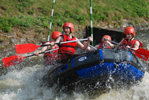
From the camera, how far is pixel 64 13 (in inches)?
438

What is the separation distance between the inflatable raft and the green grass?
540 centimetres

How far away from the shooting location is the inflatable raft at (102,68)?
3641 mm

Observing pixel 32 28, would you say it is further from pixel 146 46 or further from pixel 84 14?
pixel 146 46

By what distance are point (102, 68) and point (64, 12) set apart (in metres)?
8.19

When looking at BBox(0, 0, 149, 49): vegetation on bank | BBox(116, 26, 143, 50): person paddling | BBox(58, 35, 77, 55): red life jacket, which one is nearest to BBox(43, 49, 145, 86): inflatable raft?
BBox(58, 35, 77, 55): red life jacket

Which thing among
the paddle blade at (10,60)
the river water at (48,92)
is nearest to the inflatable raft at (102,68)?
the river water at (48,92)

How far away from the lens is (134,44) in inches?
198

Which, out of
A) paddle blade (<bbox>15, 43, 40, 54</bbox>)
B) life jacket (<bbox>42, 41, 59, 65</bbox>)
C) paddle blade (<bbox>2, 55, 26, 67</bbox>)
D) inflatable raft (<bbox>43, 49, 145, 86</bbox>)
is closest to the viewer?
inflatable raft (<bbox>43, 49, 145, 86</bbox>)

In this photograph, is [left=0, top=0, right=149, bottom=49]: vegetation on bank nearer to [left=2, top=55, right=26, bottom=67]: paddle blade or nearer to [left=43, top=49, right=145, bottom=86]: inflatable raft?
[left=2, top=55, right=26, bottom=67]: paddle blade

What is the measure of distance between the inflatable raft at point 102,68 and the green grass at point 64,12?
213 inches

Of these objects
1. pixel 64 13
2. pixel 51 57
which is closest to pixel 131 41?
pixel 51 57

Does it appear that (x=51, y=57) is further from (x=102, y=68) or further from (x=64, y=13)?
(x=64, y=13)

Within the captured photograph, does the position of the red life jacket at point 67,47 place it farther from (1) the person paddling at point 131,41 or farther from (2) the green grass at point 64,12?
(2) the green grass at point 64,12

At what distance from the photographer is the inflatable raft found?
3641mm
